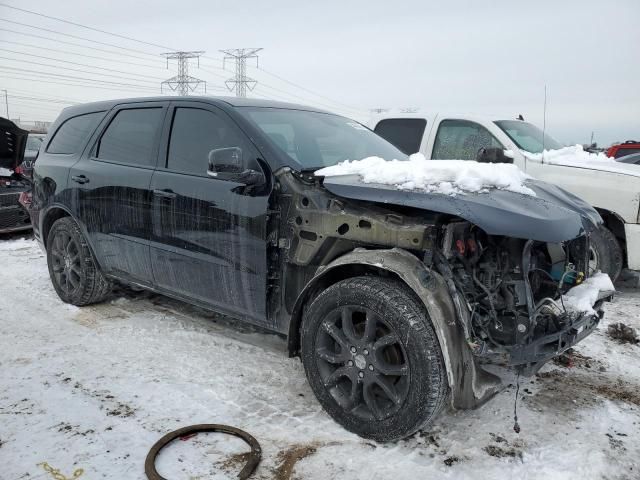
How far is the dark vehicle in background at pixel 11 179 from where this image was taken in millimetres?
7914

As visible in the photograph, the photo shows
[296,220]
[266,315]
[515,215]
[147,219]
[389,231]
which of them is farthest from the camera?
[147,219]

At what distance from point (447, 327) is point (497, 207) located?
0.60 meters

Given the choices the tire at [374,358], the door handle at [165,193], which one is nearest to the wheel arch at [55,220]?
the door handle at [165,193]

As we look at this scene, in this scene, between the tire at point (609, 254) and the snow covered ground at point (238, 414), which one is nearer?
the snow covered ground at point (238, 414)

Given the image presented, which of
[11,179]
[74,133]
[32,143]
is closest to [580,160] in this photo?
[74,133]

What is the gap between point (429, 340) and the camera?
253 centimetres

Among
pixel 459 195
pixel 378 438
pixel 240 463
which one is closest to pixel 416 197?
pixel 459 195

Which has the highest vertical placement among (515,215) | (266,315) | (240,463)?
(515,215)

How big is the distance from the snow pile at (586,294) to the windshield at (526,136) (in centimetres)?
319

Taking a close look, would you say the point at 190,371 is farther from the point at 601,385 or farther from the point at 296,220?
the point at 601,385

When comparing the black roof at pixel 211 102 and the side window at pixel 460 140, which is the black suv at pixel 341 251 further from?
the side window at pixel 460 140

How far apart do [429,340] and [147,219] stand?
2.30 metres

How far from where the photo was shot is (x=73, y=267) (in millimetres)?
4809

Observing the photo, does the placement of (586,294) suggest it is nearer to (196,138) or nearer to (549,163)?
(196,138)
